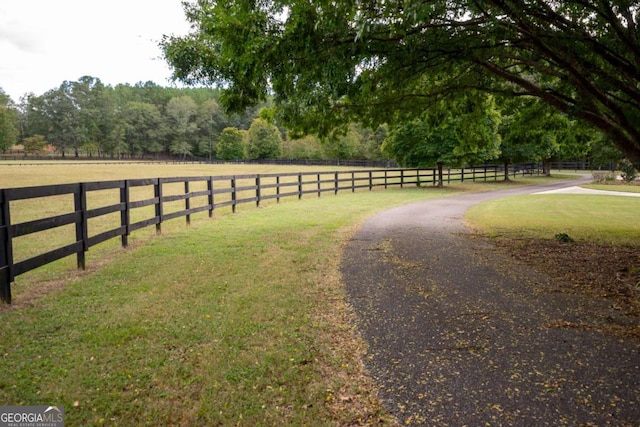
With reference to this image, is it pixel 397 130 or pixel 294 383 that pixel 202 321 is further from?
pixel 397 130

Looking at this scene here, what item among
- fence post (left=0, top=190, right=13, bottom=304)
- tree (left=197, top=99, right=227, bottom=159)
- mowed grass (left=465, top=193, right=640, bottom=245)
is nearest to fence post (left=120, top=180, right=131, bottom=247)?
fence post (left=0, top=190, right=13, bottom=304)

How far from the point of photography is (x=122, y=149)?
10088 centimetres

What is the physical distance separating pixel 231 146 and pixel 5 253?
91854 mm

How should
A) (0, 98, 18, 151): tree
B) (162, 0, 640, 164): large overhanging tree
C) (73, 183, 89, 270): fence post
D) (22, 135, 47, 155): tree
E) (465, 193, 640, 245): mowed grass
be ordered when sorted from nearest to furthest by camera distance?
(162, 0, 640, 164): large overhanging tree < (73, 183, 89, 270): fence post < (465, 193, 640, 245): mowed grass < (0, 98, 18, 151): tree < (22, 135, 47, 155): tree

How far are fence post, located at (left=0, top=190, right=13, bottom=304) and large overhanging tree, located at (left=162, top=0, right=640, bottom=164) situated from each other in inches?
149

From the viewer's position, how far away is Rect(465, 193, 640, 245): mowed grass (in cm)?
1098

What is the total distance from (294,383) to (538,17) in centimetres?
659

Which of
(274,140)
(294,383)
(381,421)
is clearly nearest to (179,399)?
(294,383)

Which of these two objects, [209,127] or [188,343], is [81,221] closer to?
[188,343]

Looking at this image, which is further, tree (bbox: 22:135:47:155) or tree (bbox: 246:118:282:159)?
tree (bbox: 22:135:47:155)

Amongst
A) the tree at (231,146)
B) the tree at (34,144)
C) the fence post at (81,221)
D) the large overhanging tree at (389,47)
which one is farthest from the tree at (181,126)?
the fence post at (81,221)

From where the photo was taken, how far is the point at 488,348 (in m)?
4.09

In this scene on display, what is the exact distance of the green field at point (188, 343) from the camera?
315cm

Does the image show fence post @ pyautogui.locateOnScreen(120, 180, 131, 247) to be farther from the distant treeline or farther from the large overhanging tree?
the distant treeline
